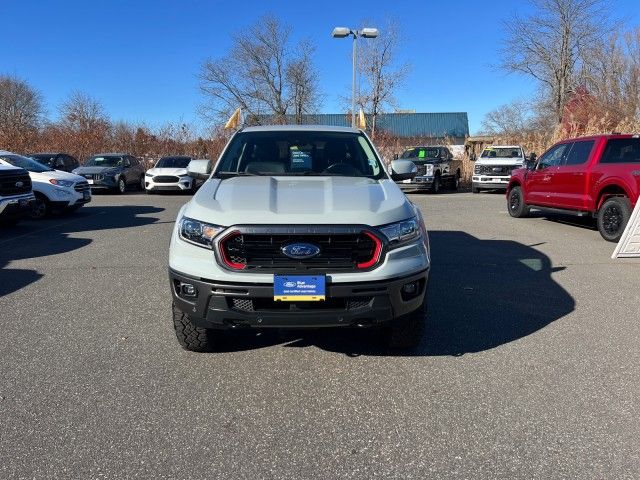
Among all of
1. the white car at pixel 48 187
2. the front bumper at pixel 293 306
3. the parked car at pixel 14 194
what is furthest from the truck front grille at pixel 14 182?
the front bumper at pixel 293 306

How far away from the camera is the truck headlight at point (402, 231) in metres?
3.48

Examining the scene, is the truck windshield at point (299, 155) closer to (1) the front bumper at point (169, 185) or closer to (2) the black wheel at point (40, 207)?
(2) the black wheel at point (40, 207)

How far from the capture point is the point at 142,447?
283 cm

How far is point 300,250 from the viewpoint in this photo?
337cm

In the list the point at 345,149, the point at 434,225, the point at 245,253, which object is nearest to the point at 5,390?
the point at 245,253

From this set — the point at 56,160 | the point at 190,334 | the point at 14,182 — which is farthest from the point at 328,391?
the point at 56,160

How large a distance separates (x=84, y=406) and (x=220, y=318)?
3.31ft

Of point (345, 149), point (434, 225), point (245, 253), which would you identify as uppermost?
point (345, 149)

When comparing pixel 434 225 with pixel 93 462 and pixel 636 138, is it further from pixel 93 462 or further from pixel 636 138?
pixel 93 462

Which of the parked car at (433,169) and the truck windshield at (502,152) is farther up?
the truck windshield at (502,152)

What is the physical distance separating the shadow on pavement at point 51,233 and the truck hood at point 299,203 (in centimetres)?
362

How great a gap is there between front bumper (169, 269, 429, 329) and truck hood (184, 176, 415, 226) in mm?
423

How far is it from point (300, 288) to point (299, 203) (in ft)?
2.09

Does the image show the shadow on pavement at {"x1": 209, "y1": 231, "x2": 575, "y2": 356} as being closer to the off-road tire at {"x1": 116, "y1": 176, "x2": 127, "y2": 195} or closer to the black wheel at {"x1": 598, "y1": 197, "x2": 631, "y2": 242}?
the black wheel at {"x1": 598, "y1": 197, "x2": 631, "y2": 242}
